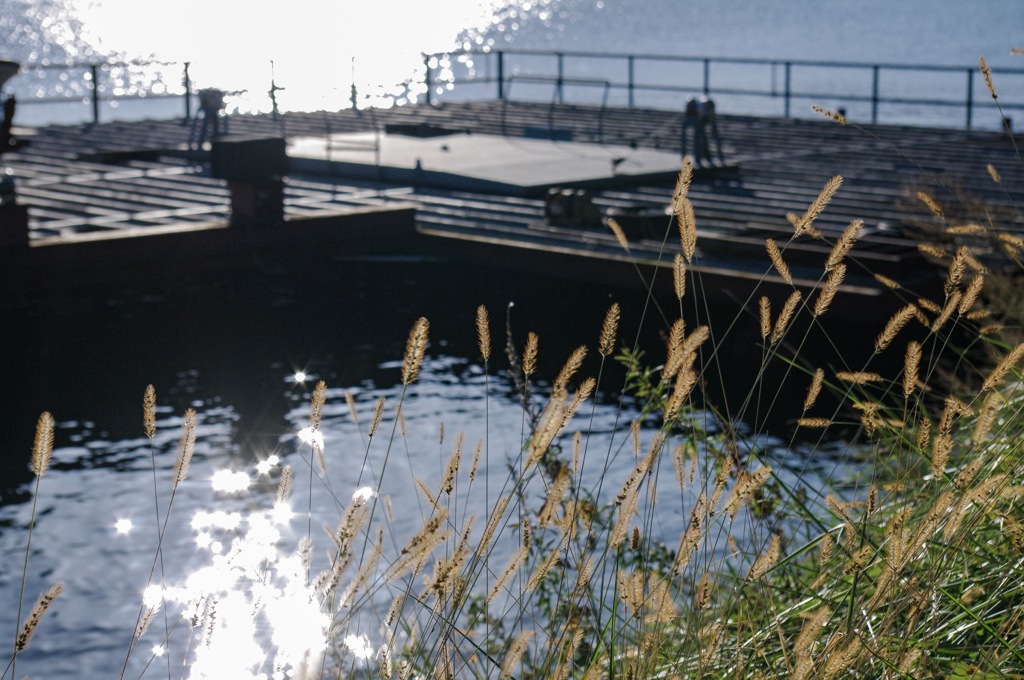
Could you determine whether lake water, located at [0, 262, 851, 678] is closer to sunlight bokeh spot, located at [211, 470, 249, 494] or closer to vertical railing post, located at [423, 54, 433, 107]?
sunlight bokeh spot, located at [211, 470, 249, 494]

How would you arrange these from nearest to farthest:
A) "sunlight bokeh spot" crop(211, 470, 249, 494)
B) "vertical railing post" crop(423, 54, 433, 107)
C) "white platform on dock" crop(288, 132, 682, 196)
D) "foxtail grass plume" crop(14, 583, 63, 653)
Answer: "foxtail grass plume" crop(14, 583, 63, 653), "sunlight bokeh spot" crop(211, 470, 249, 494), "white platform on dock" crop(288, 132, 682, 196), "vertical railing post" crop(423, 54, 433, 107)

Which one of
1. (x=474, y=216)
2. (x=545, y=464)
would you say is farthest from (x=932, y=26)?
(x=545, y=464)

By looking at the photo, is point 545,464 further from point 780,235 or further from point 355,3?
point 355,3

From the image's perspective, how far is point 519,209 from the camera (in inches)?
547

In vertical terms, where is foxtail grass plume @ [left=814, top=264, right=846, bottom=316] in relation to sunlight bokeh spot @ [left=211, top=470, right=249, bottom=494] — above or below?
above

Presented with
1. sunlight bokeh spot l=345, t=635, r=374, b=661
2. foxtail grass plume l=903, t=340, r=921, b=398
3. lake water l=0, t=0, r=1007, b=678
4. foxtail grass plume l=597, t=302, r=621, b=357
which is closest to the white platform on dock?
lake water l=0, t=0, r=1007, b=678

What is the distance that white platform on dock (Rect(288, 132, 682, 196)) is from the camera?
1466 centimetres

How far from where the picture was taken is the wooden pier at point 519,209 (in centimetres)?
1118

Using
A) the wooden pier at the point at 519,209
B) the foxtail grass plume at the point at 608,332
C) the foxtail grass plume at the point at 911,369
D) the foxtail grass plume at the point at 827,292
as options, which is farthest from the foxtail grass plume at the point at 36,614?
the wooden pier at the point at 519,209

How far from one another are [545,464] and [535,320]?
7132mm

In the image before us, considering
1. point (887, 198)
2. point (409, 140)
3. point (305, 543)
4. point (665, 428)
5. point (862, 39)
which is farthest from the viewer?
point (862, 39)

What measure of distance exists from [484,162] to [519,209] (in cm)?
216

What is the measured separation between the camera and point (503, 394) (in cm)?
962

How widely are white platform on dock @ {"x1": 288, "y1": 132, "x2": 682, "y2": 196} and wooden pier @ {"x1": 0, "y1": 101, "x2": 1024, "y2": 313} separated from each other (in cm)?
10
